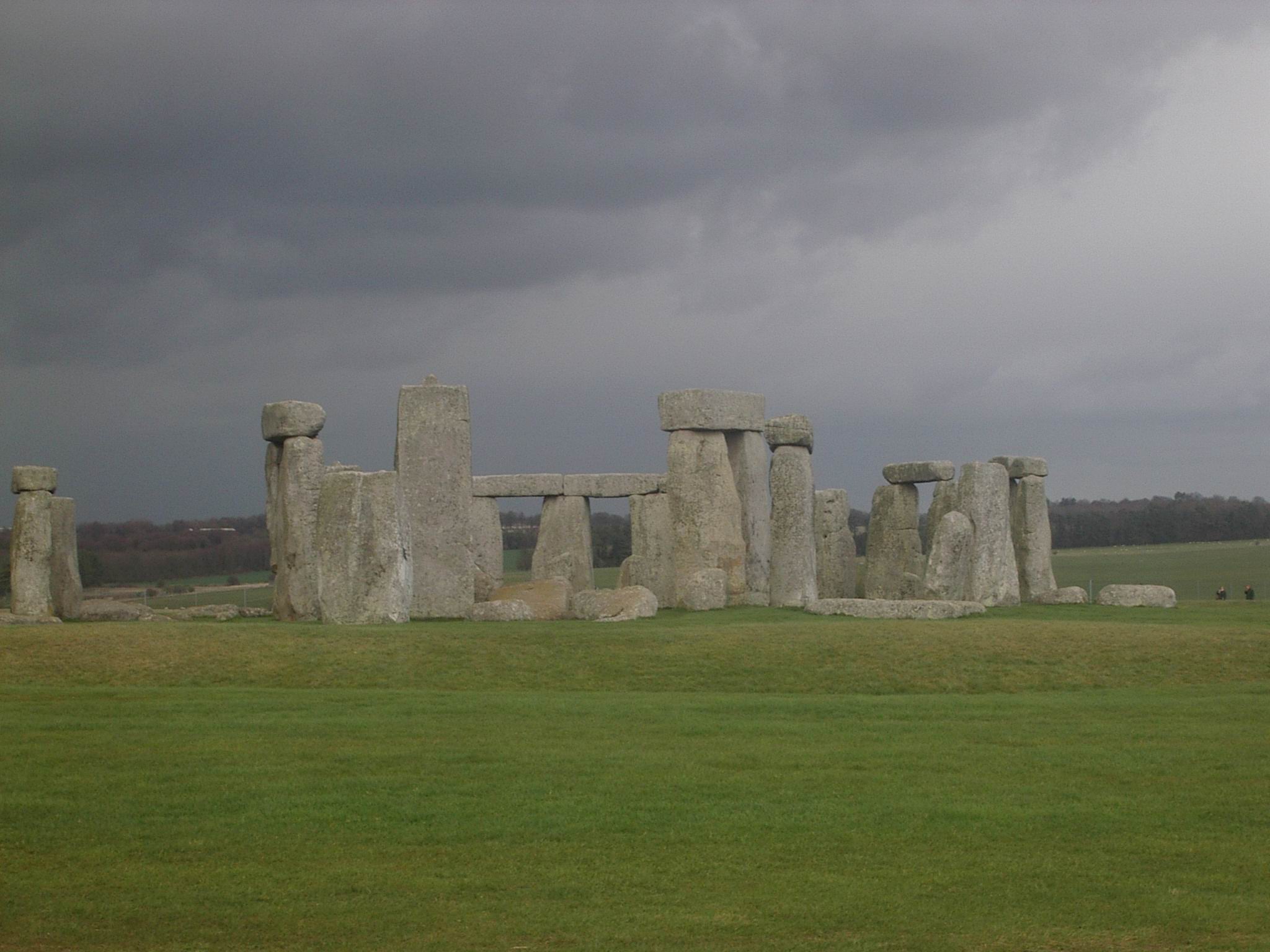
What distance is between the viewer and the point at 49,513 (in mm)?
24297

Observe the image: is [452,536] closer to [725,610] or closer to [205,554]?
[725,610]

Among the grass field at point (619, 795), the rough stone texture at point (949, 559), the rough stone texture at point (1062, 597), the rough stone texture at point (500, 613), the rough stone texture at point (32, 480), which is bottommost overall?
the grass field at point (619, 795)

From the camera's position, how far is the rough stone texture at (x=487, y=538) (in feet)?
95.5

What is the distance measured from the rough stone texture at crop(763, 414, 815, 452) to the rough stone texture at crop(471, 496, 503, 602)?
19.3 ft

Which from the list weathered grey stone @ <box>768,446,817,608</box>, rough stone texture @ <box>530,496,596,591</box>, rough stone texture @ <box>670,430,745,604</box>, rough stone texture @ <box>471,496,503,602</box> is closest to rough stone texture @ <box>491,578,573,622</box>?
rough stone texture @ <box>670,430,745,604</box>

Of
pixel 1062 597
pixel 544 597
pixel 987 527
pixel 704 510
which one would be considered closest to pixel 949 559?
pixel 987 527

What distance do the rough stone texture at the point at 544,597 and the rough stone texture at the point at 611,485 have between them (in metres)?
4.55

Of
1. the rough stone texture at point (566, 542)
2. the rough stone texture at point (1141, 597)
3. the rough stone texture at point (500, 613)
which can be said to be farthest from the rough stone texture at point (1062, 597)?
the rough stone texture at point (500, 613)

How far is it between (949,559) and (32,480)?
1512 centimetres

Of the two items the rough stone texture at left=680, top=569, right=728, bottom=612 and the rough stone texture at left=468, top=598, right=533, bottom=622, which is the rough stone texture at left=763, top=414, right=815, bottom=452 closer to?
the rough stone texture at left=680, top=569, right=728, bottom=612

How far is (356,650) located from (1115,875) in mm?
10234

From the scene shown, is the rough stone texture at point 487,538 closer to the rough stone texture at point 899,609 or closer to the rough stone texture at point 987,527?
the rough stone texture at point 899,609

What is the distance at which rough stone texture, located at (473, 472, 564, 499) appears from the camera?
30.4 metres

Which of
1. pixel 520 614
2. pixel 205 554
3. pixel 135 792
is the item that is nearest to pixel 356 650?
pixel 520 614
